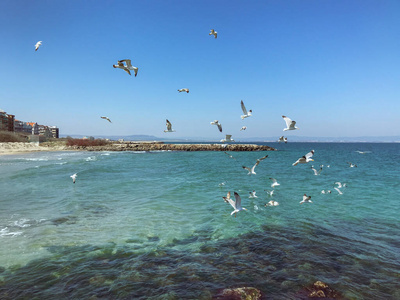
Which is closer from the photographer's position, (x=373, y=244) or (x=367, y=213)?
(x=373, y=244)

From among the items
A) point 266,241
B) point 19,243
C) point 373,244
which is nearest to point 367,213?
point 373,244

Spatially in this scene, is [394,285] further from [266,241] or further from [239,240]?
[239,240]

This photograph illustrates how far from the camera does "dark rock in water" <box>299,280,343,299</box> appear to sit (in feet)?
20.0

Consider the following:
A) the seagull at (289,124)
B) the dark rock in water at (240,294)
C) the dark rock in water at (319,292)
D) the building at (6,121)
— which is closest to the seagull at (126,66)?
the seagull at (289,124)

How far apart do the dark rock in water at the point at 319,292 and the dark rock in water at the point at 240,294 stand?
3.43 ft

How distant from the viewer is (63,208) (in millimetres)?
13992

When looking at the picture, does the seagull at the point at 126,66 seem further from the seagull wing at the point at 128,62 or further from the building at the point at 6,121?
the building at the point at 6,121

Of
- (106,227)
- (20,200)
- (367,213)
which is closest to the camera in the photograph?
(106,227)

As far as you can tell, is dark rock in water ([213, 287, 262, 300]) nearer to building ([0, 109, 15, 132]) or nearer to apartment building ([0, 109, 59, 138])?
apartment building ([0, 109, 59, 138])

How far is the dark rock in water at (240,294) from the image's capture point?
19.6 ft

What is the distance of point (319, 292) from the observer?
627 centimetres

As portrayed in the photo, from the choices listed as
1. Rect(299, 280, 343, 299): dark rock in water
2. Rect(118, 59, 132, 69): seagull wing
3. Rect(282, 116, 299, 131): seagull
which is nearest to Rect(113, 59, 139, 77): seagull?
Rect(118, 59, 132, 69): seagull wing

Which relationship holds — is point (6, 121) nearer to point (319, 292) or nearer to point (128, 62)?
point (128, 62)

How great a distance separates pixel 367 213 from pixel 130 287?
42.8 feet
